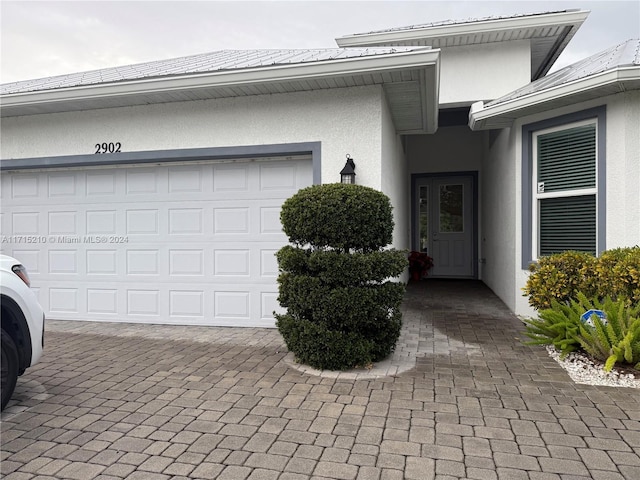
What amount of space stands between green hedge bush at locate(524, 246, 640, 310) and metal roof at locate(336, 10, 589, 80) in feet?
17.1

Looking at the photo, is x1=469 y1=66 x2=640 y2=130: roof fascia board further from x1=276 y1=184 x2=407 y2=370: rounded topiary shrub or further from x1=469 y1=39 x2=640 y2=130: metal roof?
x1=276 y1=184 x2=407 y2=370: rounded topiary shrub

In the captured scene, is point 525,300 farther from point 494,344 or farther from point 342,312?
point 342,312

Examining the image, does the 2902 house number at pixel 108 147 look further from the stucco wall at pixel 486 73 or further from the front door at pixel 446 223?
the front door at pixel 446 223

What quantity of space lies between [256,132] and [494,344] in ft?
12.4

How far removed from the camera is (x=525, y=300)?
6.36 m

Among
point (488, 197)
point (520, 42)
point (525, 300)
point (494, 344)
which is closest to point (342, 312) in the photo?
point (494, 344)

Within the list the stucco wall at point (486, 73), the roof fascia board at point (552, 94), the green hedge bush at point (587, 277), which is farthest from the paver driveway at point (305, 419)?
the stucco wall at point (486, 73)

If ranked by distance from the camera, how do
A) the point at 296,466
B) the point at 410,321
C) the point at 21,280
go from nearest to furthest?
the point at 296,466
the point at 21,280
the point at 410,321

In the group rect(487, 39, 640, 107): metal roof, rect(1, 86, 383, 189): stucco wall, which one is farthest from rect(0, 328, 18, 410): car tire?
rect(487, 39, 640, 107): metal roof

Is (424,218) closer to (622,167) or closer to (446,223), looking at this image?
(446,223)

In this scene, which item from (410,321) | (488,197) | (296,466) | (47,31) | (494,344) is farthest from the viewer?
(488,197)

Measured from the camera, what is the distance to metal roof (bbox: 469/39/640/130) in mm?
4762

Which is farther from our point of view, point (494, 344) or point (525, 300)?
point (525, 300)

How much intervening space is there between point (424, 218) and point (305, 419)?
9.46 meters
